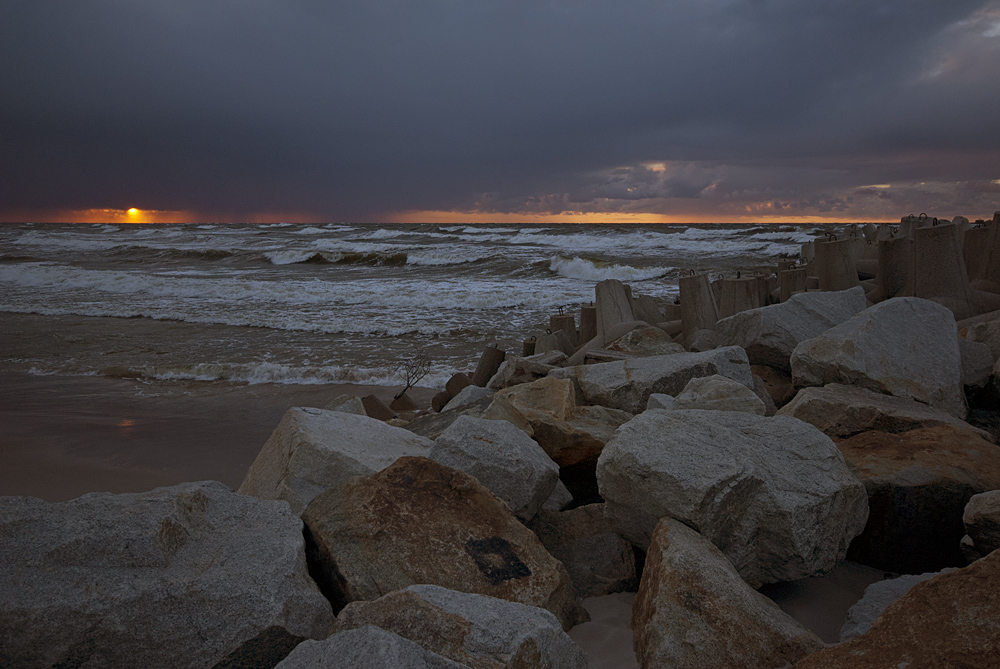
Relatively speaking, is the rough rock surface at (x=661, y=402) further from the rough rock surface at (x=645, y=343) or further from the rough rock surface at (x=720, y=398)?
the rough rock surface at (x=645, y=343)

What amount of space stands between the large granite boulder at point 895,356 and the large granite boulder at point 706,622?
6.81 ft

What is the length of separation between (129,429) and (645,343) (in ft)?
15.9

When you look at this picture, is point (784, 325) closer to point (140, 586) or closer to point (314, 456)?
point (314, 456)

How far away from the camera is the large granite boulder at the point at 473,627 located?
1.55 metres

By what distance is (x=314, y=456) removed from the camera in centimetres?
265

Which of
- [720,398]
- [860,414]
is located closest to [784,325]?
[860,414]

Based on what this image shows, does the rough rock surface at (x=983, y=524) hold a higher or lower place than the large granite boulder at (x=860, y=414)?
lower

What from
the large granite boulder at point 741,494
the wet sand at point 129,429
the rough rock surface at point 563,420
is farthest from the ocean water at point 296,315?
the large granite boulder at point 741,494

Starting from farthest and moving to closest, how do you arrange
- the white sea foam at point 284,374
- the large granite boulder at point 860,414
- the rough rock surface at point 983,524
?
the white sea foam at point 284,374 → the large granite boulder at point 860,414 → the rough rock surface at point 983,524

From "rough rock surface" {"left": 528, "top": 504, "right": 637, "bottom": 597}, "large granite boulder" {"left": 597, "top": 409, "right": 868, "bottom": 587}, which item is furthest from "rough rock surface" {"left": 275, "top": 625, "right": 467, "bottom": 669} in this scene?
"rough rock surface" {"left": 528, "top": 504, "right": 637, "bottom": 597}

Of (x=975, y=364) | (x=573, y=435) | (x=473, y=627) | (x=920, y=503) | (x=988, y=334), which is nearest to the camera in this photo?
(x=473, y=627)

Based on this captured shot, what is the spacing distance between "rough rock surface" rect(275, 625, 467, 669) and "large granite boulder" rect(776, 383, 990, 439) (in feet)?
8.06

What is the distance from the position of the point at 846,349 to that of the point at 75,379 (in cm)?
856

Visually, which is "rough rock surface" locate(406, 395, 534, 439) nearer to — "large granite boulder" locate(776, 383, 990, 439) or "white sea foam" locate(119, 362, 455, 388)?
"large granite boulder" locate(776, 383, 990, 439)
